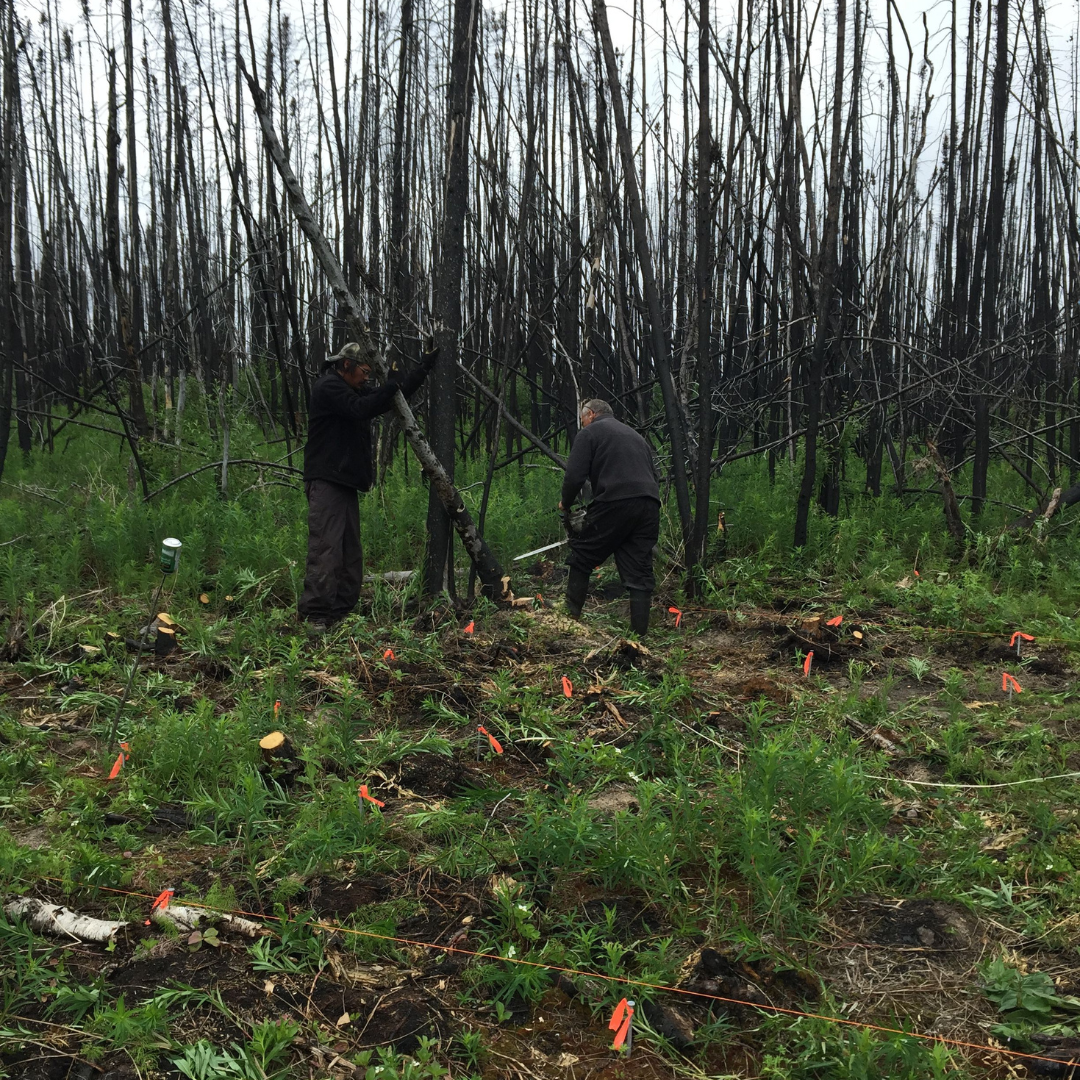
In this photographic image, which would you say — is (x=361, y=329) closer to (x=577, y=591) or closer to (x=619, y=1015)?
(x=577, y=591)

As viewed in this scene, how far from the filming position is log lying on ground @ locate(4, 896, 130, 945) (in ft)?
7.30

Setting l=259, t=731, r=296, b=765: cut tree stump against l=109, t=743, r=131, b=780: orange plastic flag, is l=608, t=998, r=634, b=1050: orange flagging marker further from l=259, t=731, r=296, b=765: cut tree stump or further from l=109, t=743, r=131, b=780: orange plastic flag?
l=109, t=743, r=131, b=780: orange plastic flag

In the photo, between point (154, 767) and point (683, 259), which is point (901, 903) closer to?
point (154, 767)

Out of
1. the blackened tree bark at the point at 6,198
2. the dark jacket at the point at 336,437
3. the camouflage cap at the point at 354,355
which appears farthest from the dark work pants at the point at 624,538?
the blackened tree bark at the point at 6,198

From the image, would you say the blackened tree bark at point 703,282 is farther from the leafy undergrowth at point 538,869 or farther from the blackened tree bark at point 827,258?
the leafy undergrowth at point 538,869

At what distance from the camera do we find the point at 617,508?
5.26m

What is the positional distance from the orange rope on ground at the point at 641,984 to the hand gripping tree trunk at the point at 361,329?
2754mm

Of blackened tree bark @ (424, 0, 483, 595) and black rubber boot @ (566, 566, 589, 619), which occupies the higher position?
blackened tree bark @ (424, 0, 483, 595)

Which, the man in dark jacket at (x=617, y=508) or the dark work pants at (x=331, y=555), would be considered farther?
the man in dark jacket at (x=617, y=508)

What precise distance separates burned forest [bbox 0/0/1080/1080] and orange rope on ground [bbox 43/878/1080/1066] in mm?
17

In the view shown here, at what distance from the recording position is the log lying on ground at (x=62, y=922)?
222 centimetres

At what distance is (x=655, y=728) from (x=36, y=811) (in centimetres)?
216

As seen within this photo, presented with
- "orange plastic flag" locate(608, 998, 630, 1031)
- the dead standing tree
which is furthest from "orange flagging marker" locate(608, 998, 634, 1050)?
the dead standing tree

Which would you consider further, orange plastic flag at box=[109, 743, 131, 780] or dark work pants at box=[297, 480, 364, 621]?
dark work pants at box=[297, 480, 364, 621]
